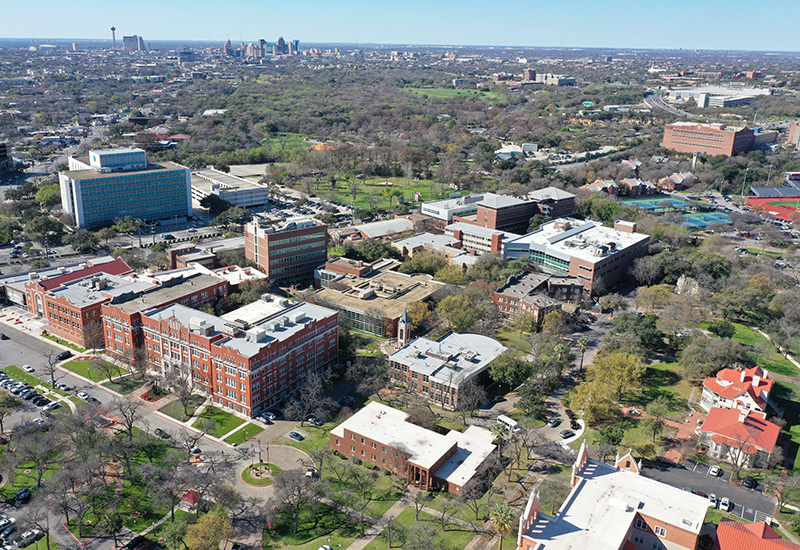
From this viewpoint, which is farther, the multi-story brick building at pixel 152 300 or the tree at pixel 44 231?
the tree at pixel 44 231

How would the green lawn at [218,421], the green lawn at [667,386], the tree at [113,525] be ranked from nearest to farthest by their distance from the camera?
1. the tree at [113,525]
2. the green lawn at [218,421]
3. the green lawn at [667,386]

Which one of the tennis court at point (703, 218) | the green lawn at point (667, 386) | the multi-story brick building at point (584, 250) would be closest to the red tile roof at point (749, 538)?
the green lawn at point (667, 386)

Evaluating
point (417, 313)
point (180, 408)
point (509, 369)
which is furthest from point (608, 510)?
point (180, 408)

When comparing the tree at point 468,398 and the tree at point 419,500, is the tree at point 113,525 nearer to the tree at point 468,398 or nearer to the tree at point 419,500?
the tree at point 419,500

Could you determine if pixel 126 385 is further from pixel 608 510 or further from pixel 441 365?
pixel 608 510

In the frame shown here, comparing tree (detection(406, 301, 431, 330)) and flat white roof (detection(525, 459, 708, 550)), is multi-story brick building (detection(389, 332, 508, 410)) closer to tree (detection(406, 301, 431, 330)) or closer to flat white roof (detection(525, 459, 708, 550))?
tree (detection(406, 301, 431, 330))

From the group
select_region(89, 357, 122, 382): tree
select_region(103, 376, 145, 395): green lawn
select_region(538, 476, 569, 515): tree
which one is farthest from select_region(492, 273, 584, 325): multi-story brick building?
select_region(89, 357, 122, 382): tree

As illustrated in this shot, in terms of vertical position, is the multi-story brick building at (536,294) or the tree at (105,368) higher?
the multi-story brick building at (536,294)
